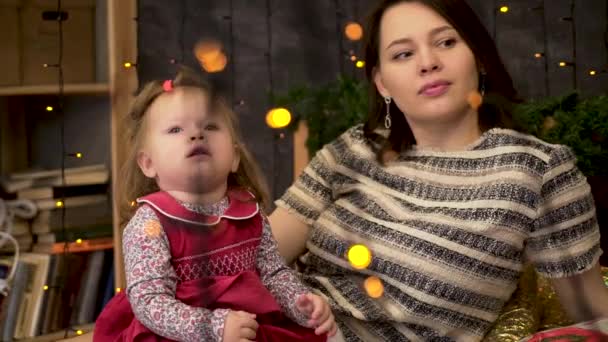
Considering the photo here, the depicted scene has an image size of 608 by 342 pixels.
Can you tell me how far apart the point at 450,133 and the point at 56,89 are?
686 mm

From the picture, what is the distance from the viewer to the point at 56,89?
52.3 inches

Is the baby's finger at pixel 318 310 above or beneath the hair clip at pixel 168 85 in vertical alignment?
beneath

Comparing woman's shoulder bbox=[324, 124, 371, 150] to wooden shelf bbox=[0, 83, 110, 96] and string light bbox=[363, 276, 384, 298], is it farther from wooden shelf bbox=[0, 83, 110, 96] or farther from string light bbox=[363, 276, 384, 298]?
wooden shelf bbox=[0, 83, 110, 96]

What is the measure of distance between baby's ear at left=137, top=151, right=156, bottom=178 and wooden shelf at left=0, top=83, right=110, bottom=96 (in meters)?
0.52

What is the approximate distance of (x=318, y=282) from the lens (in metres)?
1.03

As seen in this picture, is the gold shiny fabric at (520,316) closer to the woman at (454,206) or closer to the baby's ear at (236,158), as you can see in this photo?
the woman at (454,206)

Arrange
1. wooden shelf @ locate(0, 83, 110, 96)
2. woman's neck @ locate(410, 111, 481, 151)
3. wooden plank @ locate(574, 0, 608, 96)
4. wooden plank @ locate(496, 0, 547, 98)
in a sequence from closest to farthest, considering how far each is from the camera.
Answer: woman's neck @ locate(410, 111, 481, 151)
wooden shelf @ locate(0, 83, 110, 96)
wooden plank @ locate(574, 0, 608, 96)
wooden plank @ locate(496, 0, 547, 98)

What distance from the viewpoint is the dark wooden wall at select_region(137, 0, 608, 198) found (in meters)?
0.96

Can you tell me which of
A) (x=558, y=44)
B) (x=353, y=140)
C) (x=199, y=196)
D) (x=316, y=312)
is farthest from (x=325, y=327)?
(x=558, y=44)

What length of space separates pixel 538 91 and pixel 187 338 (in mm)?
1179

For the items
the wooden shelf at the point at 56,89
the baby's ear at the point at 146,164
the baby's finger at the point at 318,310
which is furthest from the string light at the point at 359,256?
the wooden shelf at the point at 56,89

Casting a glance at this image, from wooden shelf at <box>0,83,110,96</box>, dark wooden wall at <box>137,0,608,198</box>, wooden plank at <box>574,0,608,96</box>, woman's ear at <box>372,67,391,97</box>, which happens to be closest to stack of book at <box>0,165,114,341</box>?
wooden shelf at <box>0,83,110,96</box>

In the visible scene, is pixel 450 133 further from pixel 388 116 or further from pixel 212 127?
pixel 212 127

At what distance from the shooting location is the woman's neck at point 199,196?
2.32 feet
